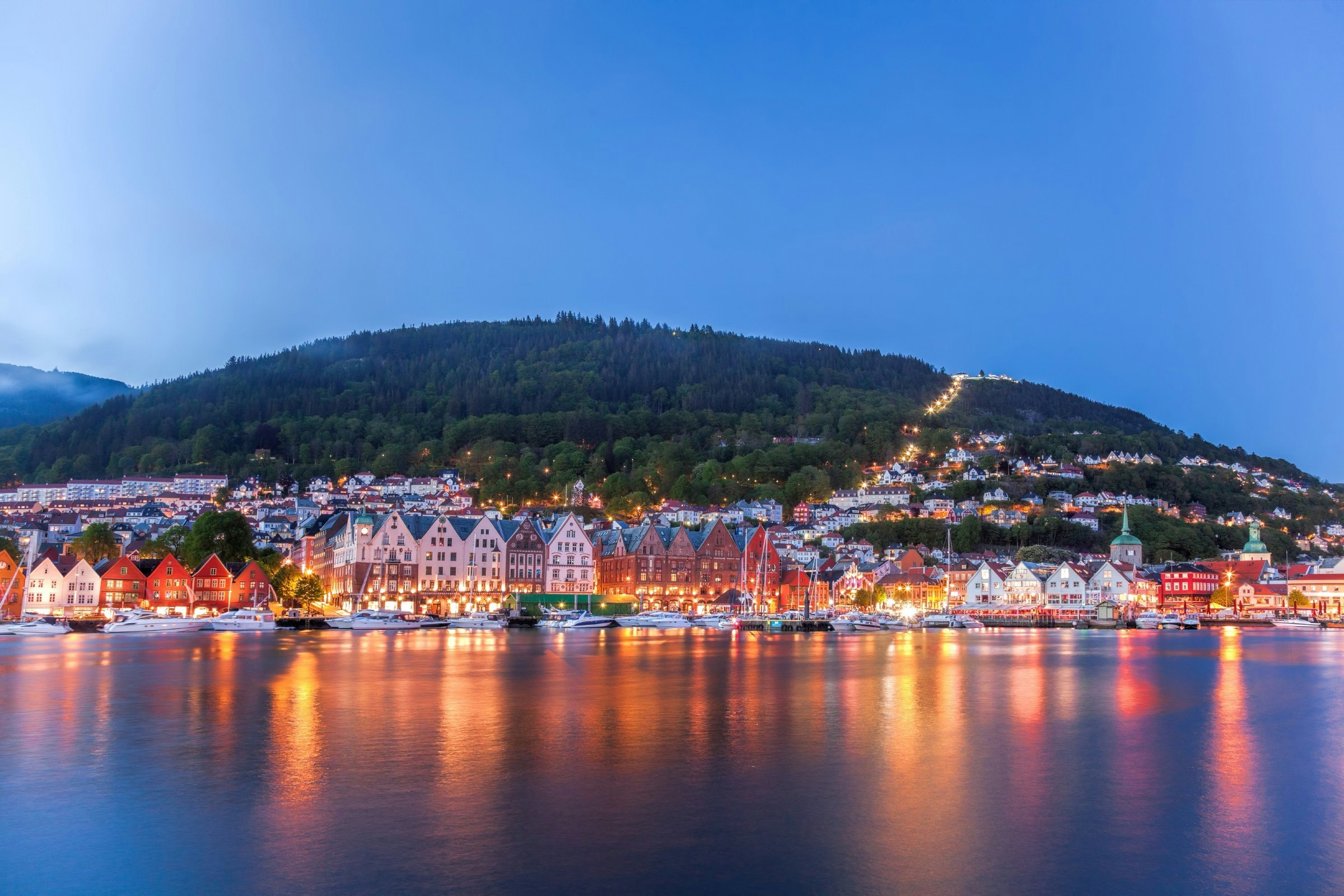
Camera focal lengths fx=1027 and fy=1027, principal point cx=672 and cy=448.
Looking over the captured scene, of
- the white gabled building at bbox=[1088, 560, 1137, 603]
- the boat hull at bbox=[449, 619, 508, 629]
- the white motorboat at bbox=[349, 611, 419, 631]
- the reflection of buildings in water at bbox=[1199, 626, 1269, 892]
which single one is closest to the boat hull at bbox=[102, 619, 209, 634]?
the white motorboat at bbox=[349, 611, 419, 631]

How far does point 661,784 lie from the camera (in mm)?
18453

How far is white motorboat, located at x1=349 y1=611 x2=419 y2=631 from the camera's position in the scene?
78812mm

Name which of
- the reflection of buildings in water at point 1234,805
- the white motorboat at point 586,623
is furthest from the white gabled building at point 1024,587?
the reflection of buildings in water at point 1234,805

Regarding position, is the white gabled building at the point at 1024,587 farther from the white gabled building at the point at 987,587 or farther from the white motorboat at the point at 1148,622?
the white motorboat at the point at 1148,622

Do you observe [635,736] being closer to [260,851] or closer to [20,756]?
[260,851]

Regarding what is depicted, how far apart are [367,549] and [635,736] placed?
233ft

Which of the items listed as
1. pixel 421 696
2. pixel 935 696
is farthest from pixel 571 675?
pixel 935 696

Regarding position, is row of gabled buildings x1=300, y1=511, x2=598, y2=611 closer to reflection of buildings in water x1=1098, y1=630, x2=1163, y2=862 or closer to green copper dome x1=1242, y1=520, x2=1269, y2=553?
reflection of buildings in water x1=1098, y1=630, x2=1163, y2=862

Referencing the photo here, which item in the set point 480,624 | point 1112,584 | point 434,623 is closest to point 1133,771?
point 434,623

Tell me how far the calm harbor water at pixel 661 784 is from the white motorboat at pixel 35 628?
37.8m

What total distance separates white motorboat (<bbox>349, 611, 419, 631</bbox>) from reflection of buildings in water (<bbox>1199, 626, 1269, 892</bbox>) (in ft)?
199

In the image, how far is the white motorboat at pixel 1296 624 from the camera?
112 meters

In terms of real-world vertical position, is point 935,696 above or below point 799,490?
below

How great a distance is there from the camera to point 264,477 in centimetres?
19762
